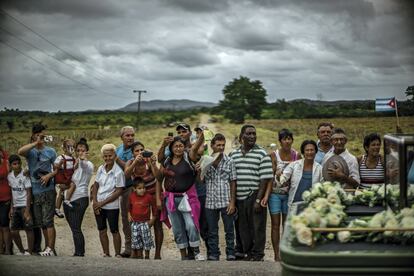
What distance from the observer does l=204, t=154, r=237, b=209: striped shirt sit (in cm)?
669

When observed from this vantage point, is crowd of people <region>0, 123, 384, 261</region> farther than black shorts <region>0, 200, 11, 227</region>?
No

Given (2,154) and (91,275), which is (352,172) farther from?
(2,154)

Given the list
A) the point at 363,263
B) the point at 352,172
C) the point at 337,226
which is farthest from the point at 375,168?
the point at 363,263

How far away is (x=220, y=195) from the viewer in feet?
21.9

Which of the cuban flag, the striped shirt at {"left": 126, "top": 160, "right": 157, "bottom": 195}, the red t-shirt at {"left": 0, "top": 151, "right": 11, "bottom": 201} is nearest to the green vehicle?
the striped shirt at {"left": 126, "top": 160, "right": 157, "bottom": 195}

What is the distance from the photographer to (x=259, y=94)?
103500 mm

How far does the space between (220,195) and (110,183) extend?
5.21 ft

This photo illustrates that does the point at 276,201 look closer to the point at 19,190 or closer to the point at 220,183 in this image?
the point at 220,183

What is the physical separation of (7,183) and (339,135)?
4818 mm

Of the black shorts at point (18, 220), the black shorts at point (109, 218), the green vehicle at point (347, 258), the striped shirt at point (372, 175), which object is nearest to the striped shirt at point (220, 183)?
the black shorts at point (109, 218)

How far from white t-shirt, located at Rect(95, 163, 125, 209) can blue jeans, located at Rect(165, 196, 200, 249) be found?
0.77 metres

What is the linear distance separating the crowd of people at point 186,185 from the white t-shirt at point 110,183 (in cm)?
1

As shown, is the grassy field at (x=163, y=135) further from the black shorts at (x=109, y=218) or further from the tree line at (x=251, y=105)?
the tree line at (x=251, y=105)

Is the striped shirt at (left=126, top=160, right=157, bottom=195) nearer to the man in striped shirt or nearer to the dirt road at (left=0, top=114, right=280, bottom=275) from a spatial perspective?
the dirt road at (left=0, top=114, right=280, bottom=275)
